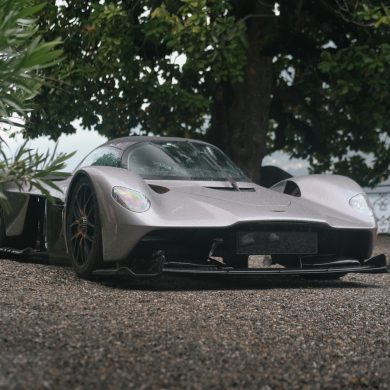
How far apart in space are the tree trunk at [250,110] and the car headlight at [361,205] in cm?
627

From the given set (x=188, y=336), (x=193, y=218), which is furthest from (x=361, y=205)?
(x=188, y=336)

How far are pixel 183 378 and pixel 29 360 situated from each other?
2.10 ft

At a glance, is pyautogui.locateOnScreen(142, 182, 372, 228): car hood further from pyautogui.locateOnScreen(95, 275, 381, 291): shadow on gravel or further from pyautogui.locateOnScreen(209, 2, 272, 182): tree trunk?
pyautogui.locateOnScreen(209, 2, 272, 182): tree trunk

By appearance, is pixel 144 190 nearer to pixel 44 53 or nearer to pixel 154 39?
pixel 44 53

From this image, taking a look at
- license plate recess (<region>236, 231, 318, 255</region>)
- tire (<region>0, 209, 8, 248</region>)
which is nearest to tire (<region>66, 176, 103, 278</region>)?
license plate recess (<region>236, 231, 318, 255</region>)

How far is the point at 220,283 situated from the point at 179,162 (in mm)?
1132

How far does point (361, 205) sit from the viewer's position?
24.2 ft

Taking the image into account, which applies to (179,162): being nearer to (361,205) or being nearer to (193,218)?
(193,218)

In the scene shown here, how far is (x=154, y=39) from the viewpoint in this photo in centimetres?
1259

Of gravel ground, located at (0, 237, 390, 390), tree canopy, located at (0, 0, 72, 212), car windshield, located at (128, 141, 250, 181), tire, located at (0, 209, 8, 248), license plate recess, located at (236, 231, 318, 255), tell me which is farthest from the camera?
tire, located at (0, 209, 8, 248)

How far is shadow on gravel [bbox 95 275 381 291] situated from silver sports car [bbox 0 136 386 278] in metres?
0.17

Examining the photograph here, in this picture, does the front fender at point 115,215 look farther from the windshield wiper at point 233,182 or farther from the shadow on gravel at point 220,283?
the windshield wiper at point 233,182

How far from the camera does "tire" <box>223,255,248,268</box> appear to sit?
660 centimetres

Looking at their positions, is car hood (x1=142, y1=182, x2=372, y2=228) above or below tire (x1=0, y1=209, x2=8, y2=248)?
above
